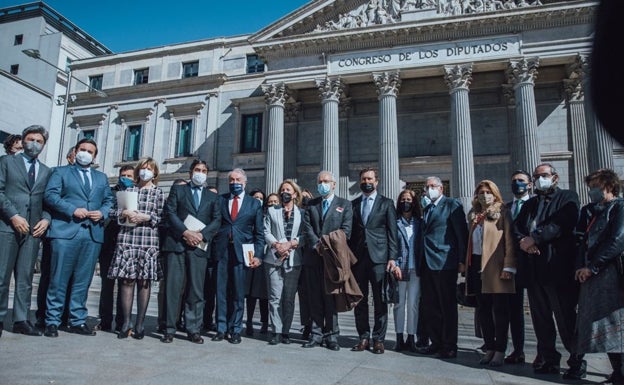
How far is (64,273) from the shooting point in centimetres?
561

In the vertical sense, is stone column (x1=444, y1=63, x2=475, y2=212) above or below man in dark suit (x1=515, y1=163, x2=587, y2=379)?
above

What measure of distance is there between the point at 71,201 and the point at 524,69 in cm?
2015

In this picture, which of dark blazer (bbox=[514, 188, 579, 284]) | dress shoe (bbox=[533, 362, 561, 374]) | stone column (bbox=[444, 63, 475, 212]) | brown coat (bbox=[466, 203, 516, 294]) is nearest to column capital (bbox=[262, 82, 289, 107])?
stone column (bbox=[444, 63, 475, 212])

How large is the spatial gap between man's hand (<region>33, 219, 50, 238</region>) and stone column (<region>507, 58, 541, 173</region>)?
61.9 ft

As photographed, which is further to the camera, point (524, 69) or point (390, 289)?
point (524, 69)

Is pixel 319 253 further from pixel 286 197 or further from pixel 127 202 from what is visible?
pixel 127 202

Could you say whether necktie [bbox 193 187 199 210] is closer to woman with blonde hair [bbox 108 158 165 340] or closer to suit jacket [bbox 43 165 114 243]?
woman with blonde hair [bbox 108 158 165 340]

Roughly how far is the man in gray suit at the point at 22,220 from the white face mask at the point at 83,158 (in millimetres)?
417

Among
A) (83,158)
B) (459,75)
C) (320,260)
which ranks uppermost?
(459,75)

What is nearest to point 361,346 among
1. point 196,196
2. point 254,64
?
point 196,196

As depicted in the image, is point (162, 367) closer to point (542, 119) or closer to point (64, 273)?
point (64, 273)

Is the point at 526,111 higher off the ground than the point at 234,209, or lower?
higher

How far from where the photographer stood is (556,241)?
4.97 m

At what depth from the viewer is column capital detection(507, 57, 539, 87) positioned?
65.8 feet
